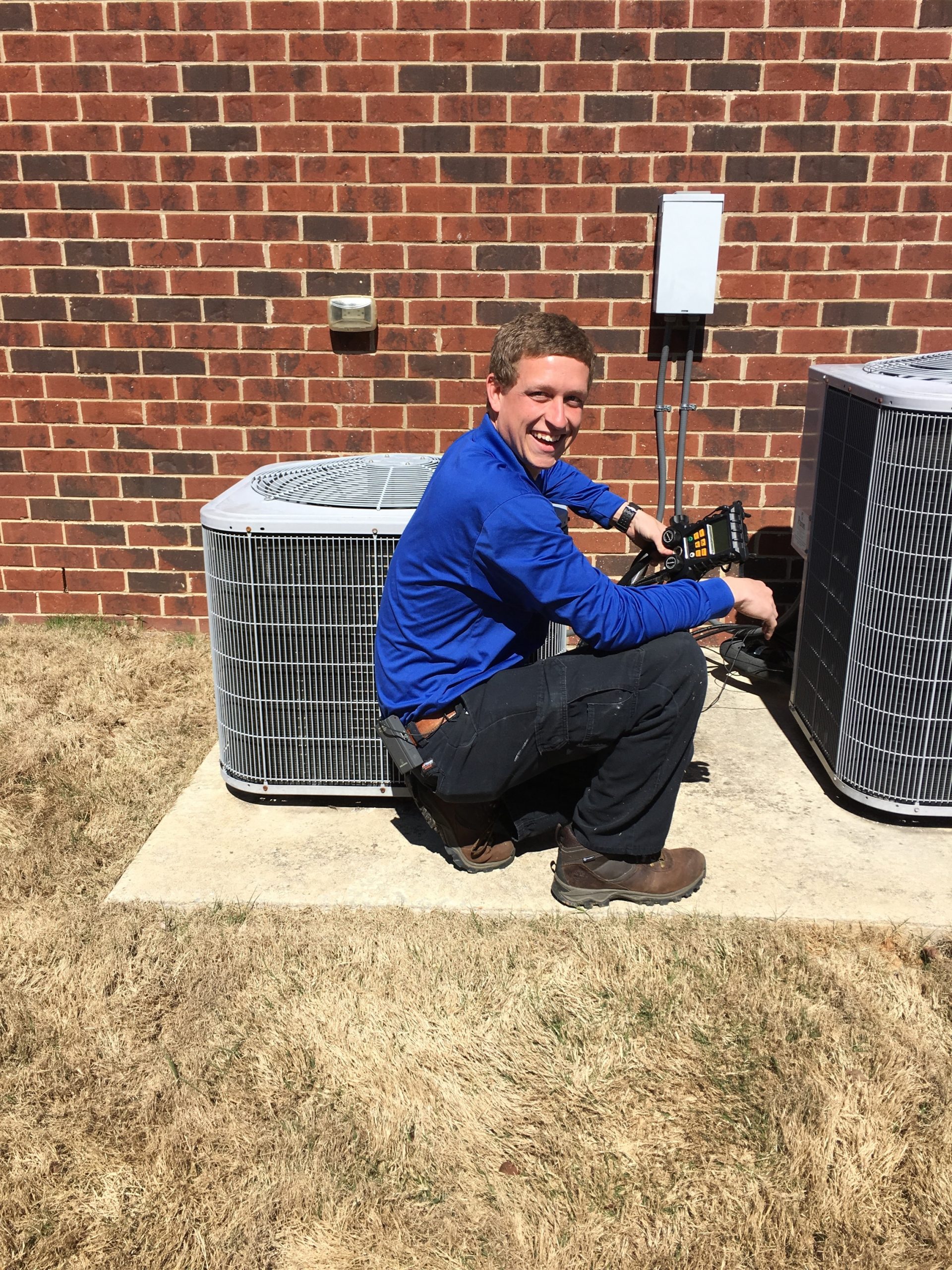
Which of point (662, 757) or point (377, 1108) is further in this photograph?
point (662, 757)

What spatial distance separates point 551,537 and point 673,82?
2.74m

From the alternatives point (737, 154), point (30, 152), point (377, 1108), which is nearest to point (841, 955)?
point (377, 1108)

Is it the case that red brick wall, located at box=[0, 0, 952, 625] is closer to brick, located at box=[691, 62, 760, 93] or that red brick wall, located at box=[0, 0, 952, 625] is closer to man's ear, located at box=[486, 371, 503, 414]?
brick, located at box=[691, 62, 760, 93]

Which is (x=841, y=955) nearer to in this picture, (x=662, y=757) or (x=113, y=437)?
(x=662, y=757)

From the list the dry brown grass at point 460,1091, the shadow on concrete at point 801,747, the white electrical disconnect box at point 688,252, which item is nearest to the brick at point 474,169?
the white electrical disconnect box at point 688,252

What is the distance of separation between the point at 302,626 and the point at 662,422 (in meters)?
2.19

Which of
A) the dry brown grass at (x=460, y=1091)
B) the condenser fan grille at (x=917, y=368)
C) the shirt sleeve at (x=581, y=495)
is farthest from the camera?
the shirt sleeve at (x=581, y=495)

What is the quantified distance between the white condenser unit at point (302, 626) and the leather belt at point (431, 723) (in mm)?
475

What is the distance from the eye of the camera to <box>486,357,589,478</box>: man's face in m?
2.70

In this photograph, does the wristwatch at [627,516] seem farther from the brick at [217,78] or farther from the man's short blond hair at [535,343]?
the brick at [217,78]

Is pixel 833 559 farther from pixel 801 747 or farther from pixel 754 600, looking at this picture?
pixel 754 600

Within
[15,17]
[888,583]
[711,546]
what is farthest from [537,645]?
[15,17]

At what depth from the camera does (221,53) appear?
14.8 ft

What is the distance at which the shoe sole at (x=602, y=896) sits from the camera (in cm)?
301
